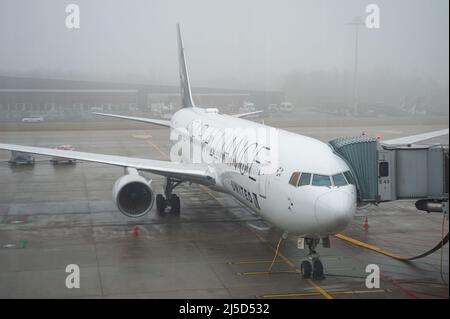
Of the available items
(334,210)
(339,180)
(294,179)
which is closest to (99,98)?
(294,179)

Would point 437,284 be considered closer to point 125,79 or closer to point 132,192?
point 132,192

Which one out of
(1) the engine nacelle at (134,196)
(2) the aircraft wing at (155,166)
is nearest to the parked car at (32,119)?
(2) the aircraft wing at (155,166)

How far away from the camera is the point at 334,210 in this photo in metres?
9.99

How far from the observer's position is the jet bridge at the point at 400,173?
10.6 metres

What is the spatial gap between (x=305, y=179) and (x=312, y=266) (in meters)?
1.64

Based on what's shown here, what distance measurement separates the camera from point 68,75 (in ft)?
73.4

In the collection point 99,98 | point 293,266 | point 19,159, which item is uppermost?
point 99,98

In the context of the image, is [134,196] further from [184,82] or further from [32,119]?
[184,82]

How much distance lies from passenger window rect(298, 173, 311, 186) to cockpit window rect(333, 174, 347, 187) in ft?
1.50

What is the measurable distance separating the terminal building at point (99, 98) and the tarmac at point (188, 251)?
1359 millimetres

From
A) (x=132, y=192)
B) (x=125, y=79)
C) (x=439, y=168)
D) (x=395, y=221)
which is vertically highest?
(x=125, y=79)
